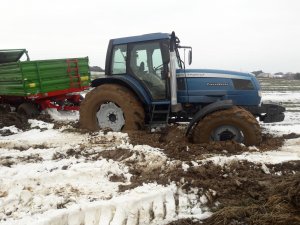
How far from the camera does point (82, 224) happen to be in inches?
159

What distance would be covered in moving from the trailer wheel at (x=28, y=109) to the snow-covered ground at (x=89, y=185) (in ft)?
9.87

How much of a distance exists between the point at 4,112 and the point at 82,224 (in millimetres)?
7666

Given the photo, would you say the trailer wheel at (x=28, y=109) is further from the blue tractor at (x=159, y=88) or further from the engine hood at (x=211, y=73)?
the engine hood at (x=211, y=73)

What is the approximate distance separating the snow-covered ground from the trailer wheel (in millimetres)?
3007

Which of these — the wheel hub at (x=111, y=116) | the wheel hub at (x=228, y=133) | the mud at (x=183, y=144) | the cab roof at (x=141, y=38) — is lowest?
the mud at (x=183, y=144)

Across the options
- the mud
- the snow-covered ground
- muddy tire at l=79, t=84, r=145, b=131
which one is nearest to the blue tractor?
muddy tire at l=79, t=84, r=145, b=131

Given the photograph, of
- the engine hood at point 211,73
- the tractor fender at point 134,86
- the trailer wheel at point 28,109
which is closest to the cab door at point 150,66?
the tractor fender at point 134,86

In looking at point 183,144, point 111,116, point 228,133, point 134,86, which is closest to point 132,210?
point 183,144

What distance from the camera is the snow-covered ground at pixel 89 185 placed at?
4.16 meters

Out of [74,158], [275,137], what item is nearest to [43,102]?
[74,158]

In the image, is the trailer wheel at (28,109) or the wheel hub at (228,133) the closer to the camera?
the wheel hub at (228,133)

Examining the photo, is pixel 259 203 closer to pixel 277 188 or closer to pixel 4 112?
pixel 277 188

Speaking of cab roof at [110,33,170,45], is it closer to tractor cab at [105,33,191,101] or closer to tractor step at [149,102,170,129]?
tractor cab at [105,33,191,101]

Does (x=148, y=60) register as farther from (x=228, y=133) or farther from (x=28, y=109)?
(x=28, y=109)
